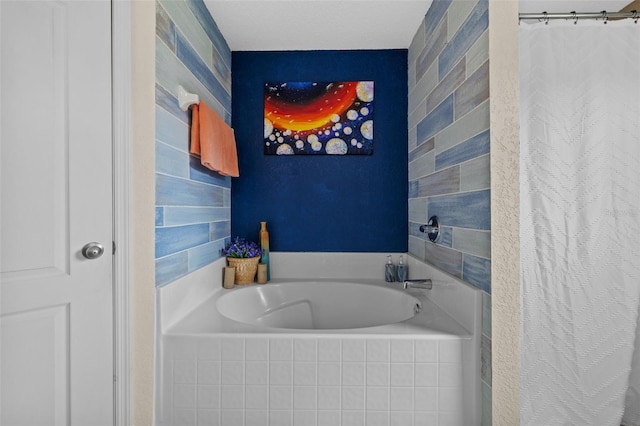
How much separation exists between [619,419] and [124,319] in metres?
1.99

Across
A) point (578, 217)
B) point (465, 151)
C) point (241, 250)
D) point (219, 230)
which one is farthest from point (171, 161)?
point (578, 217)

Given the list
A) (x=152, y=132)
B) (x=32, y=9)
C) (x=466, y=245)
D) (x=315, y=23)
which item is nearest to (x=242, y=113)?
(x=315, y=23)

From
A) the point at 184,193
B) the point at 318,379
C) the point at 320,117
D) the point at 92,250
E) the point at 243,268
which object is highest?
the point at 320,117

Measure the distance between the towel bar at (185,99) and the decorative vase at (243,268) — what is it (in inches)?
36.0

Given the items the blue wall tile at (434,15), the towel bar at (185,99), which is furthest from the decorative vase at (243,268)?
the blue wall tile at (434,15)

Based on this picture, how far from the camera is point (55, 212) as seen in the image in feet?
3.31

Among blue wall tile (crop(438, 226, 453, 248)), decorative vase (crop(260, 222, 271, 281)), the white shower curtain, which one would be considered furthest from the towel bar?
the white shower curtain

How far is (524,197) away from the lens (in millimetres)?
1333

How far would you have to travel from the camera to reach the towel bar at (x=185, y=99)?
4.55 feet

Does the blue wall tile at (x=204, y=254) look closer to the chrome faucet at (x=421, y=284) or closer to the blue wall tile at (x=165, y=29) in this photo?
the blue wall tile at (x=165, y=29)

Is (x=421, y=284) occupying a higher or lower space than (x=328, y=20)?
lower

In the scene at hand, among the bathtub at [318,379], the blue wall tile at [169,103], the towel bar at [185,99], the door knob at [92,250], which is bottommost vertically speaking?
the bathtub at [318,379]

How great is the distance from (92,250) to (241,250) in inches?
39.0

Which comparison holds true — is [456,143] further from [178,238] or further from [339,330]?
[178,238]
